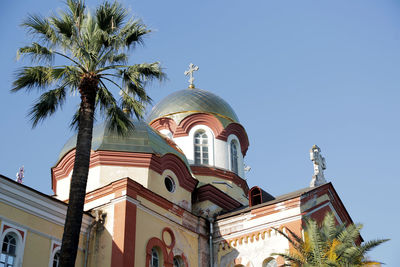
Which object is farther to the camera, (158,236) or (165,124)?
(165,124)

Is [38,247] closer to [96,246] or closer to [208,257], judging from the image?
[96,246]

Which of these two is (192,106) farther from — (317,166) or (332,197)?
(332,197)

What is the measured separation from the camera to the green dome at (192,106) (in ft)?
94.2

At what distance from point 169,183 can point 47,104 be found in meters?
8.30

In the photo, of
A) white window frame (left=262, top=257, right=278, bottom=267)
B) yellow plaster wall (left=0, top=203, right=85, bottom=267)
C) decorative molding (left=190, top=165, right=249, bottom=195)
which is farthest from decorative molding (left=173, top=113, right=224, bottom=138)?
yellow plaster wall (left=0, top=203, right=85, bottom=267)

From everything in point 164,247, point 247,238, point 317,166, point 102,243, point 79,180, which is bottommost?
point 79,180

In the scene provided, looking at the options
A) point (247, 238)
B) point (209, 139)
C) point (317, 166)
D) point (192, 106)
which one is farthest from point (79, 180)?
point (192, 106)

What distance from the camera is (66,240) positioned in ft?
41.1

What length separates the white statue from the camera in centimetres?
2339

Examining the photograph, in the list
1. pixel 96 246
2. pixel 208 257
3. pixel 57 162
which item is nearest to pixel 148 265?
pixel 96 246

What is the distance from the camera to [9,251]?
16109 millimetres

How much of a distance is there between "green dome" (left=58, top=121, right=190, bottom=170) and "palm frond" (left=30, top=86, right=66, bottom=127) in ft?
19.4

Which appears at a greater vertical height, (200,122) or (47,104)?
(200,122)

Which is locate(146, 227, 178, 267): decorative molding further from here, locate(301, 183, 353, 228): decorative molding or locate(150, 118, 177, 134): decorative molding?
locate(150, 118, 177, 134): decorative molding
